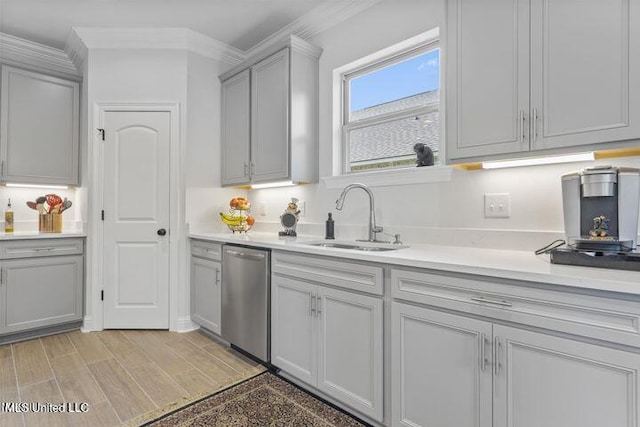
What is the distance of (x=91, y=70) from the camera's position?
3.11 meters

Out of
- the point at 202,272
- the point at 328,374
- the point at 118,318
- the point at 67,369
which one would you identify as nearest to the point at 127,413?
the point at 67,369

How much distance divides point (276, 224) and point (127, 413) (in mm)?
1841

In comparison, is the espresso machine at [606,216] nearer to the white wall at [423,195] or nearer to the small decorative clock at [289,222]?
the white wall at [423,195]

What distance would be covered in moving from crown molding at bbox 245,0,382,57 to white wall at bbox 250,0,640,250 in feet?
0.17

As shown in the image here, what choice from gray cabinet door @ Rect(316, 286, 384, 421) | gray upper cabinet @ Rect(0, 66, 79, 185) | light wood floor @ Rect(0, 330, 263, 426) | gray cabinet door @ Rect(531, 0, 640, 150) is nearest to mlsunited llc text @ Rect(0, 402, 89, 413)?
light wood floor @ Rect(0, 330, 263, 426)

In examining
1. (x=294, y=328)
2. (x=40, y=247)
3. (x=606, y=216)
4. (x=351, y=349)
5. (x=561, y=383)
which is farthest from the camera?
(x=40, y=247)

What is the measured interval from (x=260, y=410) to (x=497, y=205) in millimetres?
1739

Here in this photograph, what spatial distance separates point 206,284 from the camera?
9.71ft

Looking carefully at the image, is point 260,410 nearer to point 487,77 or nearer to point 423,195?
point 423,195

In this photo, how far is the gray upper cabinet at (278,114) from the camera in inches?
107

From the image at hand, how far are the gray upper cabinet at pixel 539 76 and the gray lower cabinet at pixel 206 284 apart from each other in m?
2.03

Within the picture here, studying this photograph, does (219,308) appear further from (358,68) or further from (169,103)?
(358,68)

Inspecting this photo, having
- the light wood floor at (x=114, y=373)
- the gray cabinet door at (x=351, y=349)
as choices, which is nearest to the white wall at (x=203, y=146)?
the light wood floor at (x=114, y=373)

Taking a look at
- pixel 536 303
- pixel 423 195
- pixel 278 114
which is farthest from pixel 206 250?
pixel 536 303
